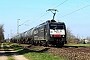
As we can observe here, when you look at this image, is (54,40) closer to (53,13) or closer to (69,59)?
(53,13)

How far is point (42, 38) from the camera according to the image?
3962 centimetres

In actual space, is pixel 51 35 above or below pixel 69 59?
above

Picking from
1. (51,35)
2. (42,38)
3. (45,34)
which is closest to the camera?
(51,35)

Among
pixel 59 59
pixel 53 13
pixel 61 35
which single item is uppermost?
pixel 53 13

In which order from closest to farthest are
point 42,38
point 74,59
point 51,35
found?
point 74,59, point 51,35, point 42,38

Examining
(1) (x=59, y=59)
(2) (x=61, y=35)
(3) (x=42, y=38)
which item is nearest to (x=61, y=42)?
(2) (x=61, y=35)

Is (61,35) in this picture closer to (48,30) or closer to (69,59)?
(48,30)

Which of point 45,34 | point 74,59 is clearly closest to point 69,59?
point 74,59

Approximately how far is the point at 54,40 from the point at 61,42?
1.03 m

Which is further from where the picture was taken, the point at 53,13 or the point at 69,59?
the point at 53,13

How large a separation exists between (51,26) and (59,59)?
18.4m

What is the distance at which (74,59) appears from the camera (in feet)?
54.3

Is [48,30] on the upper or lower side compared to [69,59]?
upper

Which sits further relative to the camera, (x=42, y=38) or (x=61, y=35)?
(x=42, y=38)
